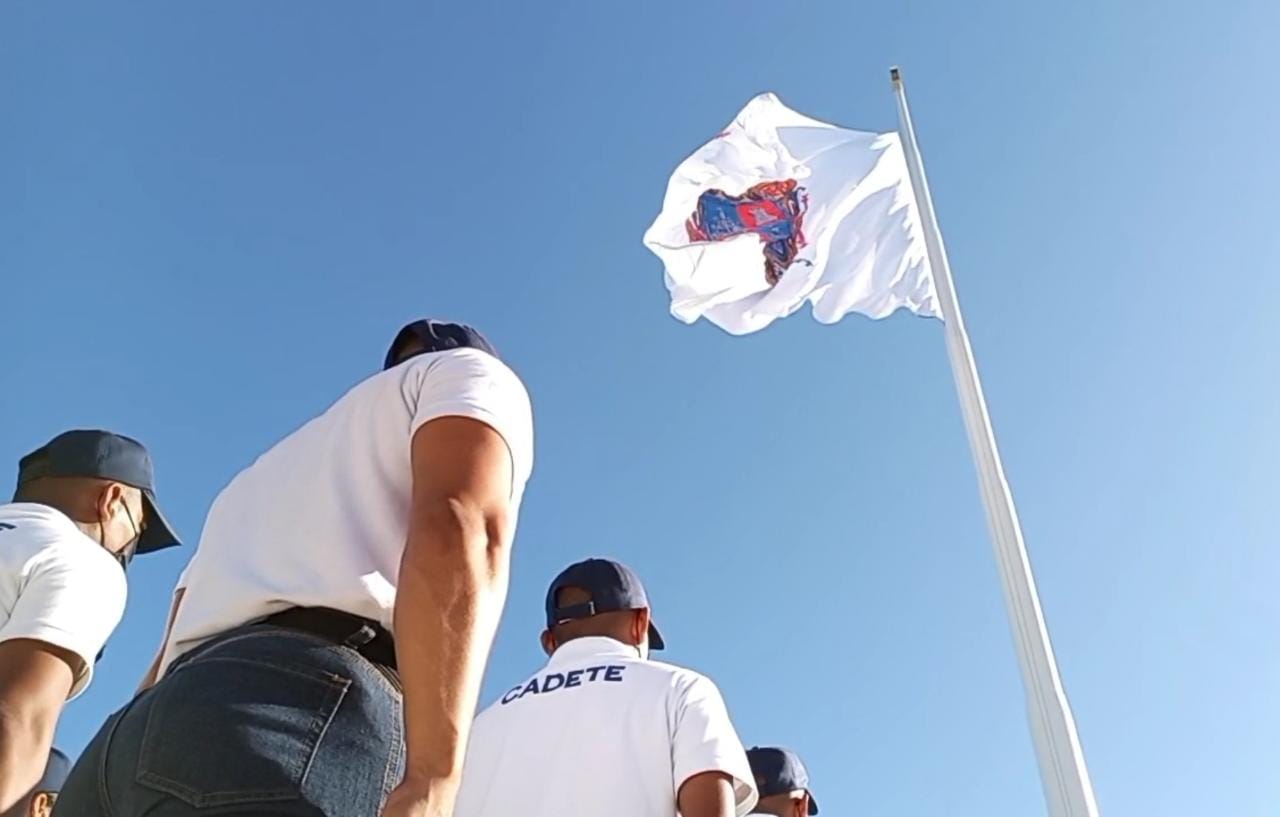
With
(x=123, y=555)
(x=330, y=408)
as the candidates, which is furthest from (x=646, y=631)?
(x=330, y=408)

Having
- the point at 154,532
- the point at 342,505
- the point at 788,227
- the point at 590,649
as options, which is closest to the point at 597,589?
the point at 590,649

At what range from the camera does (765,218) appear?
10.6 meters

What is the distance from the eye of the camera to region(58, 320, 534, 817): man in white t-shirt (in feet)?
5.28

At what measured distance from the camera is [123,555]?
355 centimetres

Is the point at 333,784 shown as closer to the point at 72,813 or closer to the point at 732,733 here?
the point at 72,813

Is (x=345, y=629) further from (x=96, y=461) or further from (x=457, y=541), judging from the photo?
(x=96, y=461)

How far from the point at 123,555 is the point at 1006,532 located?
4.96 metres

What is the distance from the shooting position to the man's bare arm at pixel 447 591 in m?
1.57

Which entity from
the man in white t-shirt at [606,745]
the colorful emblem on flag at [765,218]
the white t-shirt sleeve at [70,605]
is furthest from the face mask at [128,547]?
the colorful emblem on flag at [765,218]

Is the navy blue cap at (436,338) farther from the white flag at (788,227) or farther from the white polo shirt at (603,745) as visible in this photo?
the white flag at (788,227)

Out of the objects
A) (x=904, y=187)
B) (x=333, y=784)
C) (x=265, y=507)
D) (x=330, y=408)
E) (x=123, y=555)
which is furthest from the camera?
(x=904, y=187)

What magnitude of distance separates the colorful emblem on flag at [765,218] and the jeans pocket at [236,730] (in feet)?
28.6

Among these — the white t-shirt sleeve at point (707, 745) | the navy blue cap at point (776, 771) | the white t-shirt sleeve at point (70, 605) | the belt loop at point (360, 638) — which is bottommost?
the navy blue cap at point (776, 771)

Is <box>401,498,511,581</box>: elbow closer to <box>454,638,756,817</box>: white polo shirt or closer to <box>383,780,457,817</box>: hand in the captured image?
<box>383,780,457,817</box>: hand
